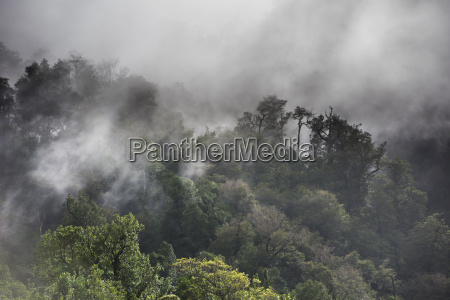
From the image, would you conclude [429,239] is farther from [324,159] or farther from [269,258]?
[269,258]

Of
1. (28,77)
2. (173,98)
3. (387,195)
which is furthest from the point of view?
(173,98)

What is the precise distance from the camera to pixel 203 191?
153 feet

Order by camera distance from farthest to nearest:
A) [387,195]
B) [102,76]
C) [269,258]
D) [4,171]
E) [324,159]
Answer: [102,76], [324,159], [387,195], [4,171], [269,258]

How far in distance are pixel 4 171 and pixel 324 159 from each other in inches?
2211

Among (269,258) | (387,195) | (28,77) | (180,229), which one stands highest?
(28,77)

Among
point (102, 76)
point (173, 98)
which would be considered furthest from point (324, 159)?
point (102, 76)
